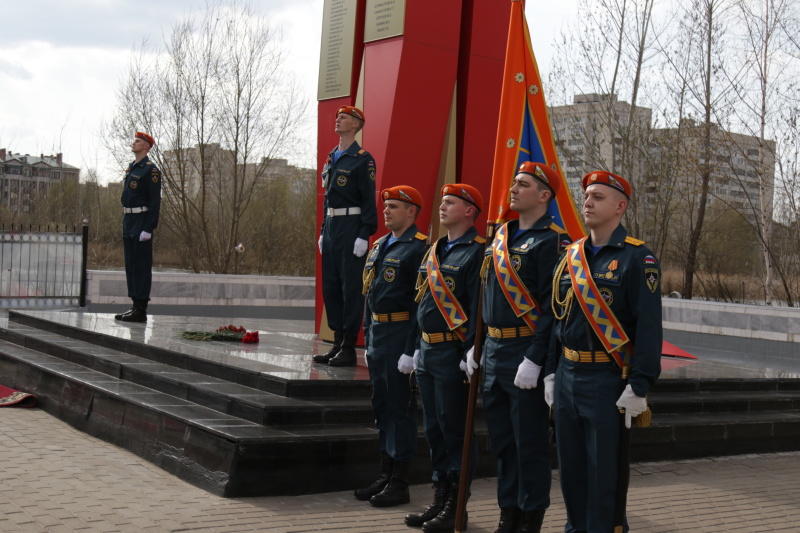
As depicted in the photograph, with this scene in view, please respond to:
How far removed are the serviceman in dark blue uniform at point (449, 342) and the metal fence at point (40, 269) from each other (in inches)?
393

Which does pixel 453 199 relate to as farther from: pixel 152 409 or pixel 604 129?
pixel 604 129

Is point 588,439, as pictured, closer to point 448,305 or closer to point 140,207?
point 448,305

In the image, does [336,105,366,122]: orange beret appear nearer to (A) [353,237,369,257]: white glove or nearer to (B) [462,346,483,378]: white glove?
(A) [353,237,369,257]: white glove

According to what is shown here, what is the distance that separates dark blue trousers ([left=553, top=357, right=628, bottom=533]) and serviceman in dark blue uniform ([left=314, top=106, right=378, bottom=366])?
3124 mm

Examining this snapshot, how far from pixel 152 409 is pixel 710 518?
11.5ft

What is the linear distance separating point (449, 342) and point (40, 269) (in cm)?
1067

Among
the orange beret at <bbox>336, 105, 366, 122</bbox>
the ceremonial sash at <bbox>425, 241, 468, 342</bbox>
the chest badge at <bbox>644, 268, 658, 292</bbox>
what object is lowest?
the ceremonial sash at <bbox>425, 241, 468, 342</bbox>

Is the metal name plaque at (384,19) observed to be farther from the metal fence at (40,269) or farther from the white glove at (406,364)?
the metal fence at (40,269)

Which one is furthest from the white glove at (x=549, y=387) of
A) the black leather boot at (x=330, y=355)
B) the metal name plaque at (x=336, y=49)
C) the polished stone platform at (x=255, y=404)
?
Result: the metal name plaque at (x=336, y=49)

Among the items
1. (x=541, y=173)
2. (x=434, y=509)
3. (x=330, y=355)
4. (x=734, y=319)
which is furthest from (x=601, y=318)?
(x=734, y=319)

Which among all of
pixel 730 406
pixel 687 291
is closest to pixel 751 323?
pixel 730 406

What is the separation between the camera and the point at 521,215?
4.22 meters

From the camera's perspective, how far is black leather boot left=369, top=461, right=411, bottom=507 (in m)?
4.93

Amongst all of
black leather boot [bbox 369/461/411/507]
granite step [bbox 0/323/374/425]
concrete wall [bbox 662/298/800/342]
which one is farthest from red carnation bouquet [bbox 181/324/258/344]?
concrete wall [bbox 662/298/800/342]
